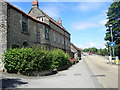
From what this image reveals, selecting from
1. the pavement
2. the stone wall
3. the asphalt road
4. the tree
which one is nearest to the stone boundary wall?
the stone wall

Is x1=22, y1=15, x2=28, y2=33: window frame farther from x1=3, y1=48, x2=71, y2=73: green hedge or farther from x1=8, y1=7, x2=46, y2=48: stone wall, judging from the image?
x1=3, y1=48, x2=71, y2=73: green hedge

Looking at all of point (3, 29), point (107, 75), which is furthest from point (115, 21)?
point (3, 29)

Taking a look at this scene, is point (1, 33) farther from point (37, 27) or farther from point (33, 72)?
point (37, 27)

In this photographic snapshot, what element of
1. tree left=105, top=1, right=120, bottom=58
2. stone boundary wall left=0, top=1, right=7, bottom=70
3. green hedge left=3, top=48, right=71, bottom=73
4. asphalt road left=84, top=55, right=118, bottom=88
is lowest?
asphalt road left=84, top=55, right=118, bottom=88

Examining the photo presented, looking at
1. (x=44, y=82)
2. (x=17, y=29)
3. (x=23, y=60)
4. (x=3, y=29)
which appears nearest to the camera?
(x=44, y=82)

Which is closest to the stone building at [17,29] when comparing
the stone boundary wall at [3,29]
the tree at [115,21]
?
the stone boundary wall at [3,29]

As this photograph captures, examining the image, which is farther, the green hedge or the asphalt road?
the green hedge

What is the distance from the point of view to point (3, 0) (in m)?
12.2

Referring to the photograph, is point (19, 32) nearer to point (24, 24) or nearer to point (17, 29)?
point (17, 29)

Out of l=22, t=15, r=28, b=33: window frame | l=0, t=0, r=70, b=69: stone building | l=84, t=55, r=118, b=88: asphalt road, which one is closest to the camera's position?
l=84, t=55, r=118, b=88: asphalt road

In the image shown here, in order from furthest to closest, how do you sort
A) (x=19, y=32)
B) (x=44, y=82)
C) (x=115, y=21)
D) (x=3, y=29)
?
(x=115, y=21)
(x=19, y=32)
(x=3, y=29)
(x=44, y=82)

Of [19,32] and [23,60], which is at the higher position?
[19,32]

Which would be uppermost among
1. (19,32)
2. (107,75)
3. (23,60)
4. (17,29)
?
(17,29)

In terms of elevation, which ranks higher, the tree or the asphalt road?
the tree
